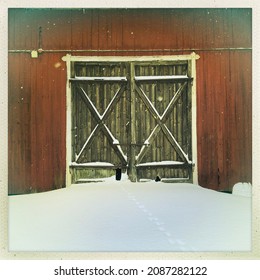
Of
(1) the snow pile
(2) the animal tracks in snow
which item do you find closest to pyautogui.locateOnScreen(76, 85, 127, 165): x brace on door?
(2) the animal tracks in snow

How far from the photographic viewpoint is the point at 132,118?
8.84 m

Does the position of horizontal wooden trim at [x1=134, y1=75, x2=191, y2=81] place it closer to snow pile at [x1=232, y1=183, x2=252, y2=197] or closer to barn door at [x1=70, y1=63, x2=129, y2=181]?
barn door at [x1=70, y1=63, x2=129, y2=181]

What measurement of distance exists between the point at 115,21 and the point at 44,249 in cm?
452

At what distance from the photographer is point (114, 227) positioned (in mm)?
6184

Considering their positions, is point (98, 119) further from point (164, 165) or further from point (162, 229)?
point (162, 229)

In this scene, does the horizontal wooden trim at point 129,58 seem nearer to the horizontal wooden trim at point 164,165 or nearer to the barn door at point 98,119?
the barn door at point 98,119

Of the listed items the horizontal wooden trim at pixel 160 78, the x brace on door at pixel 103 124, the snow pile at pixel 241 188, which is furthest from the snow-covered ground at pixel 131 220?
the horizontal wooden trim at pixel 160 78

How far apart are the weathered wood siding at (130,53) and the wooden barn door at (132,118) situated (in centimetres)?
23

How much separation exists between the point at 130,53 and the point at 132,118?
3.98 feet

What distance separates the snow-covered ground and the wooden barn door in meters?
0.70

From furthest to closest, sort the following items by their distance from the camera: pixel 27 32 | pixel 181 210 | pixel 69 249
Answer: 1. pixel 27 32
2. pixel 181 210
3. pixel 69 249

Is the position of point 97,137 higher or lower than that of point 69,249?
higher

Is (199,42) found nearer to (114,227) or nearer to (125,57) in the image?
(125,57)

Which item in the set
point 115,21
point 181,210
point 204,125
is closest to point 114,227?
point 181,210
